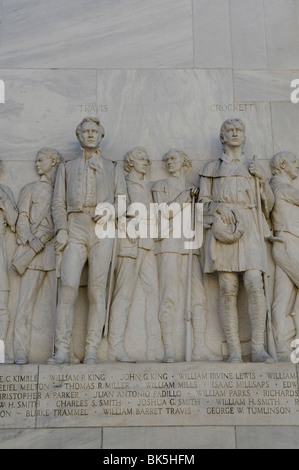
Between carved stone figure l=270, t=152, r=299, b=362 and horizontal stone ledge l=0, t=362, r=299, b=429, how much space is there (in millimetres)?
872

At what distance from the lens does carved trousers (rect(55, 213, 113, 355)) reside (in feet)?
32.8

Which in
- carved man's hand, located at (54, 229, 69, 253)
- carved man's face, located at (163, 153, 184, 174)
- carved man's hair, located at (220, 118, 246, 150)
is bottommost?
carved man's hand, located at (54, 229, 69, 253)

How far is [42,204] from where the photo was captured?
1097cm

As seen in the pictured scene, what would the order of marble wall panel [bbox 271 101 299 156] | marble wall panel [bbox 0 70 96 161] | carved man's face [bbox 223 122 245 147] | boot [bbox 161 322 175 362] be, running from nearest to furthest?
1. boot [bbox 161 322 175 362]
2. carved man's face [bbox 223 122 245 147]
3. marble wall panel [bbox 0 70 96 161]
4. marble wall panel [bbox 271 101 299 156]

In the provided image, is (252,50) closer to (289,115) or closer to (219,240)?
(289,115)

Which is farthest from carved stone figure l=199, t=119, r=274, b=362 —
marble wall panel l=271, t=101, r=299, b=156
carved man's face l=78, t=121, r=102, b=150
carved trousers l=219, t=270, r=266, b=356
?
carved man's face l=78, t=121, r=102, b=150

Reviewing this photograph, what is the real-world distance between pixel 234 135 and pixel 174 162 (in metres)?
0.99

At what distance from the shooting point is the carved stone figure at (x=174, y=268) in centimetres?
1034

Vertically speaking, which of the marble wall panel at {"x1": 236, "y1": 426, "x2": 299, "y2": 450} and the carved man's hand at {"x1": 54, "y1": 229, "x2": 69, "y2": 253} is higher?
the carved man's hand at {"x1": 54, "y1": 229, "x2": 69, "y2": 253}

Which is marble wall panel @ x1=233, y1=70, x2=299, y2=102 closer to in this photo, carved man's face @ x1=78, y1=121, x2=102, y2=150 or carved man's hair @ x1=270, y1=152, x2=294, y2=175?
carved man's hair @ x1=270, y1=152, x2=294, y2=175

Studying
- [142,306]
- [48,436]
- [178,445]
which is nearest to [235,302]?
[142,306]

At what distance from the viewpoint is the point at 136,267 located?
10.7m

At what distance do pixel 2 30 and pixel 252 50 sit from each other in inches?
167

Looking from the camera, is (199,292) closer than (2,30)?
Yes
